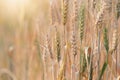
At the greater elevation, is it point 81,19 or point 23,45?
point 81,19

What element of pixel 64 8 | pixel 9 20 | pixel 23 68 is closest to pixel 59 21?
pixel 64 8

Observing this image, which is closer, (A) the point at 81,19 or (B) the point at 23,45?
(A) the point at 81,19

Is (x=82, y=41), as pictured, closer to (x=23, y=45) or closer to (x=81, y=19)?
(x=81, y=19)

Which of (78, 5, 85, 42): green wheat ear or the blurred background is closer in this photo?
(78, 5, 85, 42): green wheat ear

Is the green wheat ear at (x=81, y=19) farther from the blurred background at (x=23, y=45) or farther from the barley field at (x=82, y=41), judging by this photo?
the blurred background at (x=23, y=45)

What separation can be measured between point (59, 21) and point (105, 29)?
8.4 inches

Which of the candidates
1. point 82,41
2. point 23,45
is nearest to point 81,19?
point 82,41

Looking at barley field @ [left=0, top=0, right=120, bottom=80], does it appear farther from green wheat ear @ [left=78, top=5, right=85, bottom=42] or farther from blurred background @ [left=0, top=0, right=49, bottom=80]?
blurred background @ [left=0, top=0, right=49, bottom=80]

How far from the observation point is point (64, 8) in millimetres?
1666

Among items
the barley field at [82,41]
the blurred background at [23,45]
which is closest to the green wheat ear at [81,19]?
the barley field at [82,41]

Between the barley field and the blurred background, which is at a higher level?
the barley field

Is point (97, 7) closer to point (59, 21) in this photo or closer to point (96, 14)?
point (96, 14)

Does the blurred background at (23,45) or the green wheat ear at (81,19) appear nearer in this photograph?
the green wheat ear at (81,19)

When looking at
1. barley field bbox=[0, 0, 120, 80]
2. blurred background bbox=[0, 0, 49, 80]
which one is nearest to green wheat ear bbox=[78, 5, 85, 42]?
barley field bbox=[0, 0, 120, 80]
